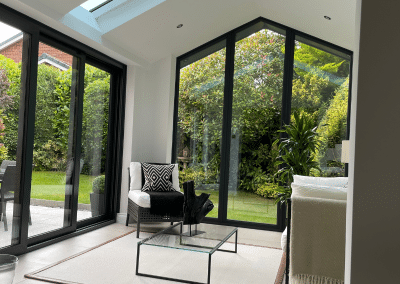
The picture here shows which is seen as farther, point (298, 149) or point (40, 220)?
point (298, 149)

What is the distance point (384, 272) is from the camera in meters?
1.62

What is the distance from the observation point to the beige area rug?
122 inches

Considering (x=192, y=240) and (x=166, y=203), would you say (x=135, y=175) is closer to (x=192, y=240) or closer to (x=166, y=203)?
(x=166, y=203)

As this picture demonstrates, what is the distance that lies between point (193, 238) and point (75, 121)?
2.23 meters

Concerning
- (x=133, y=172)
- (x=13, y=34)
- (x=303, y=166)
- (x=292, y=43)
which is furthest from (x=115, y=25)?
(x=303, y=166)

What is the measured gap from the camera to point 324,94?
5.46m

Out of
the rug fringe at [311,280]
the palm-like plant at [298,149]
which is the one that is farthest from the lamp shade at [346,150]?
the rug fringe at [311,280]

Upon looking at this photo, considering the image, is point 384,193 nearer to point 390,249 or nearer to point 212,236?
point 390,249

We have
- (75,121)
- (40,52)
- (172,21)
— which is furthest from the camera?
(172,21)

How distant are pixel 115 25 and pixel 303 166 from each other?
3093mm

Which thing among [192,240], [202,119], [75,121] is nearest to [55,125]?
[75,121]

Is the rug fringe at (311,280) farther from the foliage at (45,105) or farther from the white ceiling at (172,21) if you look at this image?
the white ceiling at (172,21)

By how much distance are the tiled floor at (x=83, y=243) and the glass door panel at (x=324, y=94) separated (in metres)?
1.32

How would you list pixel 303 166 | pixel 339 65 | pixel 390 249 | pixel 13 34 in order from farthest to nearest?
1. pixel 339 65
2. pixel 303 166
3. pixel 13 34
4. pixel 390 249
